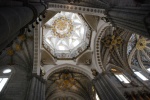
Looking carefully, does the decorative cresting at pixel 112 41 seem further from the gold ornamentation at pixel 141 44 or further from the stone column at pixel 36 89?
the stone column at pixel 36 89

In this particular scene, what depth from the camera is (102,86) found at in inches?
416

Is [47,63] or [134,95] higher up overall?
[47,63]

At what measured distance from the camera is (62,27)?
1691 centimetres

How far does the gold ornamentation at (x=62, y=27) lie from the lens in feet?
54.9

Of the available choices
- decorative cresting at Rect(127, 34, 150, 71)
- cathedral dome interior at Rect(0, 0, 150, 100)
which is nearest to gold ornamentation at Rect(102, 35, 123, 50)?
cathedral dome interior at Rect(0, 0, 150, 100)

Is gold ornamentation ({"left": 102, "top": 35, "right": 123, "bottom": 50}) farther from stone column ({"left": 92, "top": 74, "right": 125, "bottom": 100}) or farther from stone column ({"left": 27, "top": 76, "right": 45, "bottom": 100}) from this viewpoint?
stone column ({"left": 27, "top": 76, "right": 45, "bottom": 100})

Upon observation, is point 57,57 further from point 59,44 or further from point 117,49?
point 117,49

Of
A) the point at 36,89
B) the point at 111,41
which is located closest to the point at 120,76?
the point at 111,41

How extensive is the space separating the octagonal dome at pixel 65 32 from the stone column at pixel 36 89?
519 cm

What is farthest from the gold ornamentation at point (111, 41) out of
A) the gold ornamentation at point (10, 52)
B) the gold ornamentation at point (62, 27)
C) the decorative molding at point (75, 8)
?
the gold ornamentation at point (10, 52)

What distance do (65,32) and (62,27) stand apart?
0.70 metres

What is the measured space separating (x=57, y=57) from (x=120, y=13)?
8.10 metres

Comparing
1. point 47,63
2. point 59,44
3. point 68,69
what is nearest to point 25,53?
point 47,63

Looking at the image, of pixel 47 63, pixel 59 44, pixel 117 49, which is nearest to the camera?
pixel 47 63
